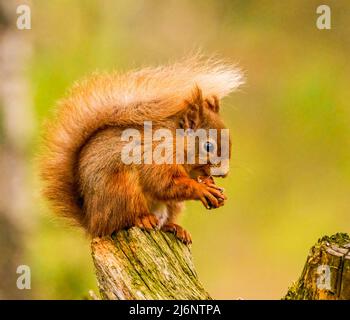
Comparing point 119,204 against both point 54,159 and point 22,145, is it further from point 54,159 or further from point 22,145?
point 22,145

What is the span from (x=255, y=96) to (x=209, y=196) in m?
4.09

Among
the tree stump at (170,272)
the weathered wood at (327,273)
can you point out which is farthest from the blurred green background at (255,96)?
the weathered wood at (327,273)

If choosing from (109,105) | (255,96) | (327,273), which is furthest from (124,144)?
(255,96)

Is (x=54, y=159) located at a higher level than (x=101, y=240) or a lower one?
higher

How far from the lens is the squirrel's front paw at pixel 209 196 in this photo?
425 cm

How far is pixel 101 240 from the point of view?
4.04m

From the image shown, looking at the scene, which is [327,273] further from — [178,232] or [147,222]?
[178,232]

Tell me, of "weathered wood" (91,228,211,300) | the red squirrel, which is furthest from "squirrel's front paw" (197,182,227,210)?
"weathered wood" (91,228,211,300)

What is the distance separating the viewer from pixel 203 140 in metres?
4.31

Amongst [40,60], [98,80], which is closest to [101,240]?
[98,80]

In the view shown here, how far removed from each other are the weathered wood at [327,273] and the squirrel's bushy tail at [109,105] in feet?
3.74

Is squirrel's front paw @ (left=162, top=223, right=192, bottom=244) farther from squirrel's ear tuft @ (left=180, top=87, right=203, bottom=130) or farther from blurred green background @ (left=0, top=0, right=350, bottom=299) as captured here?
blurred green background @ (left=0, top=0, right=350, bottom=299)
